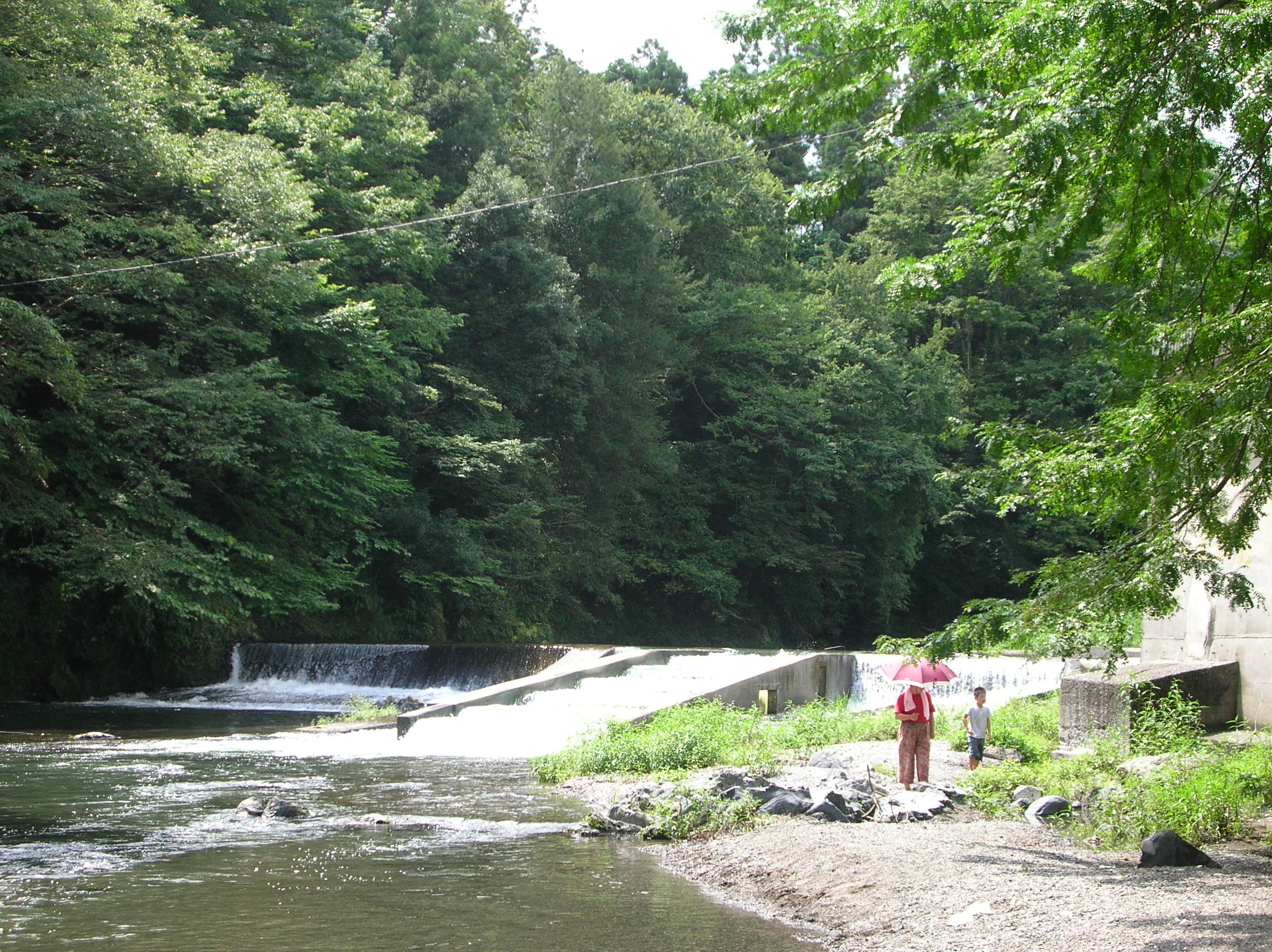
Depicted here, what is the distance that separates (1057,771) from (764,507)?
92.0 feet

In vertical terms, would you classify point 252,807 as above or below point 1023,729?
below

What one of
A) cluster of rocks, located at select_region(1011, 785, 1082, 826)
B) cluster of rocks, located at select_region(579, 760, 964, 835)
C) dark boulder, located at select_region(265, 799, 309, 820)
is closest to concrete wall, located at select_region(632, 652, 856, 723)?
cluster of rocks, located at select_region(579, 760, 964, 835)

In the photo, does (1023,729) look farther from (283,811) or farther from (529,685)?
(283,811)

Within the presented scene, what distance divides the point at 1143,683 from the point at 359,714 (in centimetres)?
1090

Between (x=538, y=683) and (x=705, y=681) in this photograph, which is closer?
(x=538, y=683)

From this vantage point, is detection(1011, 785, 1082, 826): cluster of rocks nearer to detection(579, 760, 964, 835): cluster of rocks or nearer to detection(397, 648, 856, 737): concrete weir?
detection(579, 760, 964, 835): cluster of rocks

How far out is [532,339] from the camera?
3209 cm

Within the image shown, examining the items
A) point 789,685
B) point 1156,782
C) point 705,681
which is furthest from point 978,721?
point 705,681

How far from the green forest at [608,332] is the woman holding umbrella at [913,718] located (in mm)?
1928

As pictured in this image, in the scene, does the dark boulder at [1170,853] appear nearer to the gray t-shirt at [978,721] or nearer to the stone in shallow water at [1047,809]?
the stone in shallow water at [1047,809]

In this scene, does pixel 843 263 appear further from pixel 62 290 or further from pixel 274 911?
pixel 274 911

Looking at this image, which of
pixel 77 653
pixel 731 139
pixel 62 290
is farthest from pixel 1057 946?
pixel 731 139

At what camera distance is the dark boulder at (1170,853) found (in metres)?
7.58

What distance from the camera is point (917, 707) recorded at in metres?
10.9
